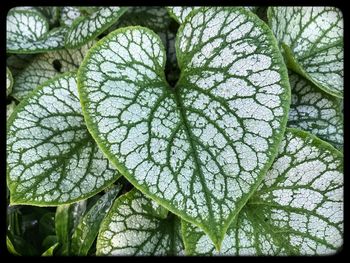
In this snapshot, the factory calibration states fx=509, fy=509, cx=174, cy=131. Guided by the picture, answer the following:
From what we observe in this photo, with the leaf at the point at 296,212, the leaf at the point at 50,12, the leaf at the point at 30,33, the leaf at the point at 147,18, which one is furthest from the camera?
the leaf at the point at 50,12

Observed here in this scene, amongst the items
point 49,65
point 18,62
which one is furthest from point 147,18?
point 18,62

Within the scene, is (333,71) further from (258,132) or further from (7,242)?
(7,242)

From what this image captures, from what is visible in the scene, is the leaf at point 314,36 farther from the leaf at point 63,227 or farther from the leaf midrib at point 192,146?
the leaf at point 63,227

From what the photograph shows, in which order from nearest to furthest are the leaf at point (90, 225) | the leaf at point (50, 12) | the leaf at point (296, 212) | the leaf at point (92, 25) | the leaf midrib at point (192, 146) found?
the leaf midrib at point (192, 146)
the leaf at point (296, 212)
the leaf at point (90, 225)
the leaf at point (92, 25)
the leaf at point (50, 12)

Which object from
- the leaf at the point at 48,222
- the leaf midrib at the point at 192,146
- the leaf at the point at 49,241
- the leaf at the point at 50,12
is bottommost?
the leaf at the point at 49,241

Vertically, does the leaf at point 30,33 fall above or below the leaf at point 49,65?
above

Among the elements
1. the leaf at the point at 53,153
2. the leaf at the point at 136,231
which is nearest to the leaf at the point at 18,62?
the leaf at the point at 53,153

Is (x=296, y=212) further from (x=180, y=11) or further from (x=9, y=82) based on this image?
(x=9, y=82)

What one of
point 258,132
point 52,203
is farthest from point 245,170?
point 52,203

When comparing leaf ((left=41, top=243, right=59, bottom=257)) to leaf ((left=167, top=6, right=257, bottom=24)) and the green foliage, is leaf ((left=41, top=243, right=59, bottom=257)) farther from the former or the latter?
leaf ((left=167, top=6, right=257, bottom=24))
